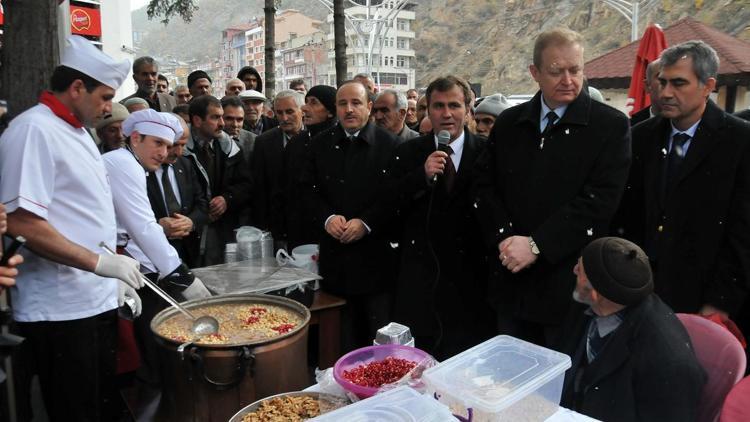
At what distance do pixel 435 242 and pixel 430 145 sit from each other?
1.99 feet

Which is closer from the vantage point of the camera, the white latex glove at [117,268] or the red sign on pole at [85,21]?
the white latex glove at [117,268]

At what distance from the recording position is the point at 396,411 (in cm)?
160

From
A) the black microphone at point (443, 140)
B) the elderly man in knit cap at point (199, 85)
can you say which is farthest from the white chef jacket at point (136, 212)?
the elderly man in knit cap at point (199, 85)

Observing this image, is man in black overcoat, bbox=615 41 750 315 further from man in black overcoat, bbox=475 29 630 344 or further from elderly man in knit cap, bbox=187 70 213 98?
elderly man in knit cap, bbox=187 70 213 98

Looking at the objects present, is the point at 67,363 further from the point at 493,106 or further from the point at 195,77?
the point at 195,77

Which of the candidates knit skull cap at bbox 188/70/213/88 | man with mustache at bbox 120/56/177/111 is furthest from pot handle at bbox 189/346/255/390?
knit skull cap at bbox 188/70/213/88

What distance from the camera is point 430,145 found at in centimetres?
344

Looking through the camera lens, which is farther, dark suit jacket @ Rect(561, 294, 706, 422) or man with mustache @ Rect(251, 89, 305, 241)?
man with mustache @ Rect(251, 89, 305, 241)

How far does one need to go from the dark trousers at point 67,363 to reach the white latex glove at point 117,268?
26 cm

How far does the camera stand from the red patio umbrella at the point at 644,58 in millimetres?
5215

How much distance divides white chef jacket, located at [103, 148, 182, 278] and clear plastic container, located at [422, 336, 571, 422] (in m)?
1.67

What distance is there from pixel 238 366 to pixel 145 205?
1170 mm

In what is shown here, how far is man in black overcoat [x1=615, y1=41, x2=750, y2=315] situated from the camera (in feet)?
8.51

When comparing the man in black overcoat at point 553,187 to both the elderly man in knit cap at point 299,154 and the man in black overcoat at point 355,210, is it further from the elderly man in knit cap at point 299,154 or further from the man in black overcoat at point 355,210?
the elderly man in knit cap at point 299,154
